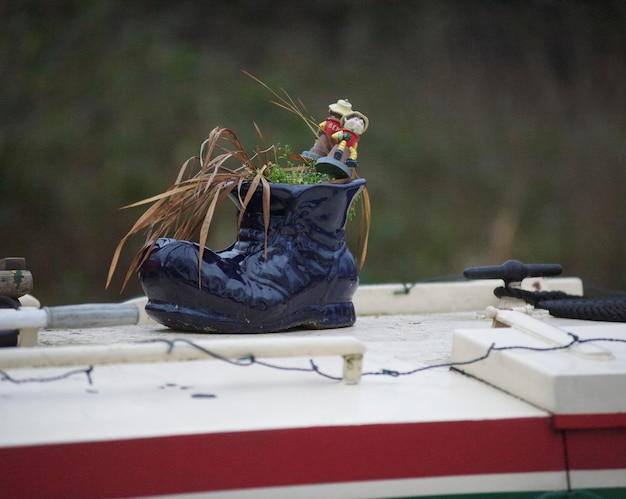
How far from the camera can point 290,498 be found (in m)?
0.74

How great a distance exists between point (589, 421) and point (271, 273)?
1.67 ft

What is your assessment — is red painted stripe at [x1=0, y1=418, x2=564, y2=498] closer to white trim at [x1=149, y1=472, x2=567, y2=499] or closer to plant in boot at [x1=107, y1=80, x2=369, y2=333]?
white trim at [x1=149, y1=472, x2=567, y2=499]

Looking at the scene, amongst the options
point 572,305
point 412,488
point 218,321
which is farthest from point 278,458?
point 572,305

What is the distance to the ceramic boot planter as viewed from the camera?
118 cm

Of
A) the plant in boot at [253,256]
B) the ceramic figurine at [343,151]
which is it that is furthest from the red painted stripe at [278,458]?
the ceramic figurine at [343,151]

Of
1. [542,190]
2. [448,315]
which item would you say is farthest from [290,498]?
[542,190]

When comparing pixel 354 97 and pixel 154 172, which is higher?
pixel 354 97

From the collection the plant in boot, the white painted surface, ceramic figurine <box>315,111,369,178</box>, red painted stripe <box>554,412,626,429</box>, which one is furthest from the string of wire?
ceramic figurine <box>315,111,369,178</box>

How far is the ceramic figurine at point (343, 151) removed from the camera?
125 centimetres

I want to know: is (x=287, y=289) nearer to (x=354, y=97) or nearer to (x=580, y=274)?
(x=354, y=97)

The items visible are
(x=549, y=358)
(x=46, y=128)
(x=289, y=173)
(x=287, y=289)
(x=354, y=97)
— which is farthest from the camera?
(x=354, y=97)

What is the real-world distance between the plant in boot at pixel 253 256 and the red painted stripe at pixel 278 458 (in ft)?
1.41

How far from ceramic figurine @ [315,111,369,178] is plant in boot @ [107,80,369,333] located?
0.7 inches

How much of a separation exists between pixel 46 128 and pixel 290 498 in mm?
3109
